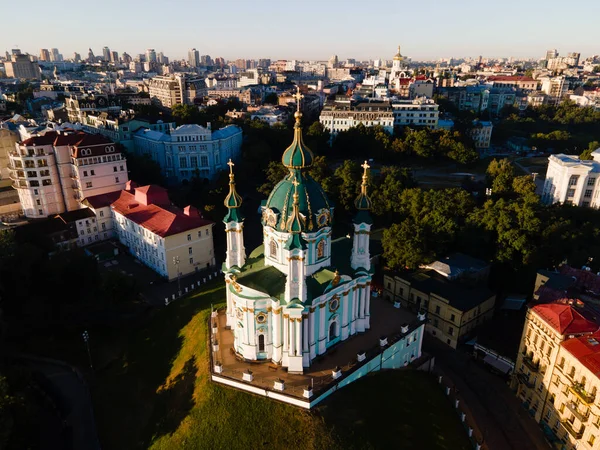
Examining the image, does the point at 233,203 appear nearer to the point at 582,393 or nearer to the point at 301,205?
the point at 301,205

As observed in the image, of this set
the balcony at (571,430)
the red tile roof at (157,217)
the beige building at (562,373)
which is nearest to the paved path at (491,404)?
the beige building at (562,373)

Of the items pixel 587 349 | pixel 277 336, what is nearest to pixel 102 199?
pixel 277 336

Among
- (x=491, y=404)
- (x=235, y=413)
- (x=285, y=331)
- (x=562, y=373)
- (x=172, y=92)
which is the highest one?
(x=172, y=92)

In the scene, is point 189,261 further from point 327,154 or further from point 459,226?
point 327,154

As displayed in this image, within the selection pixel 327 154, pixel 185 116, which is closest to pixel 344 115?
pixel 327 154

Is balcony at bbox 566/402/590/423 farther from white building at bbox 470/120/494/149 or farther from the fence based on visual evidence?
white building at bbox 470/120/494/149
